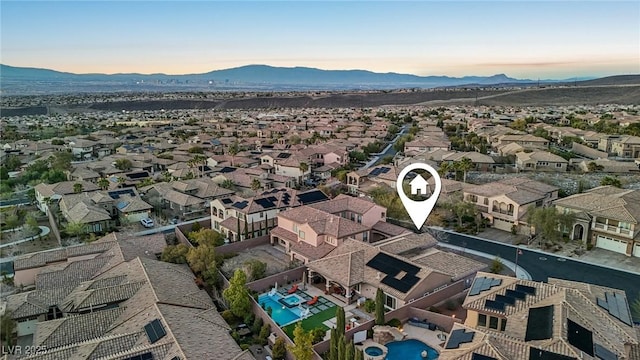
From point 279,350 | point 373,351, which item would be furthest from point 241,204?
point 373,351

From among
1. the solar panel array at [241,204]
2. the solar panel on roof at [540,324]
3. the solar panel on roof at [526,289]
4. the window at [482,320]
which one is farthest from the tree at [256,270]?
the solar panel on roof at [540,324]

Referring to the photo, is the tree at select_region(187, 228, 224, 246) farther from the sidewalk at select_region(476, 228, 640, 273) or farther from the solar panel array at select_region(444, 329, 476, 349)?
the sidewalk at select_region(476, 228, 640, 273)

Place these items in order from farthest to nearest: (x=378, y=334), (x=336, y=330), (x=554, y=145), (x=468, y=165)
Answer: (x=554, y=145) → (x=468, y=165) → (x=378, y=334) → (x=336, y=330)

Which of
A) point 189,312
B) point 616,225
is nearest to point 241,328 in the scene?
point 189,312

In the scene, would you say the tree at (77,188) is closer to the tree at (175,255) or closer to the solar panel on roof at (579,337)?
the tree at (175,255)

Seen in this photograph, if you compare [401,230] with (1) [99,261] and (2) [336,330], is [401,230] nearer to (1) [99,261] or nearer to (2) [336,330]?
(2) [336,330]

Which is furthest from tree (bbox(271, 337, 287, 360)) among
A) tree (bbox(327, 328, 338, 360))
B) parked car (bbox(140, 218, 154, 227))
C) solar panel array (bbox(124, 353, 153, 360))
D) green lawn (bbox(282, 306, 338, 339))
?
parked car (bbox(140, 218, 154, 227))
